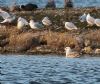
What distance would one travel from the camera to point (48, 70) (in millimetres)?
30500

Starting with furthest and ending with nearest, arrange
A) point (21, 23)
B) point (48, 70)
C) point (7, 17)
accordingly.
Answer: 1. point (7, 17)
2. point (21, 23)
3. point (48, 70)

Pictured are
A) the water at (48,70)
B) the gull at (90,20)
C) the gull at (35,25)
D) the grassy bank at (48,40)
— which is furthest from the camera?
the gull at (90,20)

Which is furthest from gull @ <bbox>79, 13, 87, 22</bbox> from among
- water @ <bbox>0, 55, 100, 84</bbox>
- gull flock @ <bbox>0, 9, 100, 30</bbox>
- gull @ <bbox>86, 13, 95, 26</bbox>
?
water @ <bbox>0, 55, 100, 84</bbox>

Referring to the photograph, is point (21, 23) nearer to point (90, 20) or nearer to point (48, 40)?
point (48, 40)

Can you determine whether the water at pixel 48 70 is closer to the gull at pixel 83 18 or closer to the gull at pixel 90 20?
the gull at pixel 90 20

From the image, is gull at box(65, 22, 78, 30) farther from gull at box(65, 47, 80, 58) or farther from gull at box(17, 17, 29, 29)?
gull at box(65, 47, 80, 58)

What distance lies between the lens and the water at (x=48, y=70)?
26844mm

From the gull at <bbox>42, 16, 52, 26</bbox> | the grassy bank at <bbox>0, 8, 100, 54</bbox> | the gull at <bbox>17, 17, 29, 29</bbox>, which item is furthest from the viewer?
the gull at <bbox>42, 16, 52, 26</bbox>

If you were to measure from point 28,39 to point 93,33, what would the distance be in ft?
12.1

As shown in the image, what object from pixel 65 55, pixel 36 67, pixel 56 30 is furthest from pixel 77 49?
pixel 36 67

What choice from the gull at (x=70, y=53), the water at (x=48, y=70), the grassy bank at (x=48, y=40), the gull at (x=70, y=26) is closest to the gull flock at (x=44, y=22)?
the gull at (x=70, y=26)

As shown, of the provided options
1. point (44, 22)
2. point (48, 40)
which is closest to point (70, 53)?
point (48, 40)

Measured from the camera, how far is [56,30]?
140ft

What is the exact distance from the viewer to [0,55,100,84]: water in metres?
26.8
